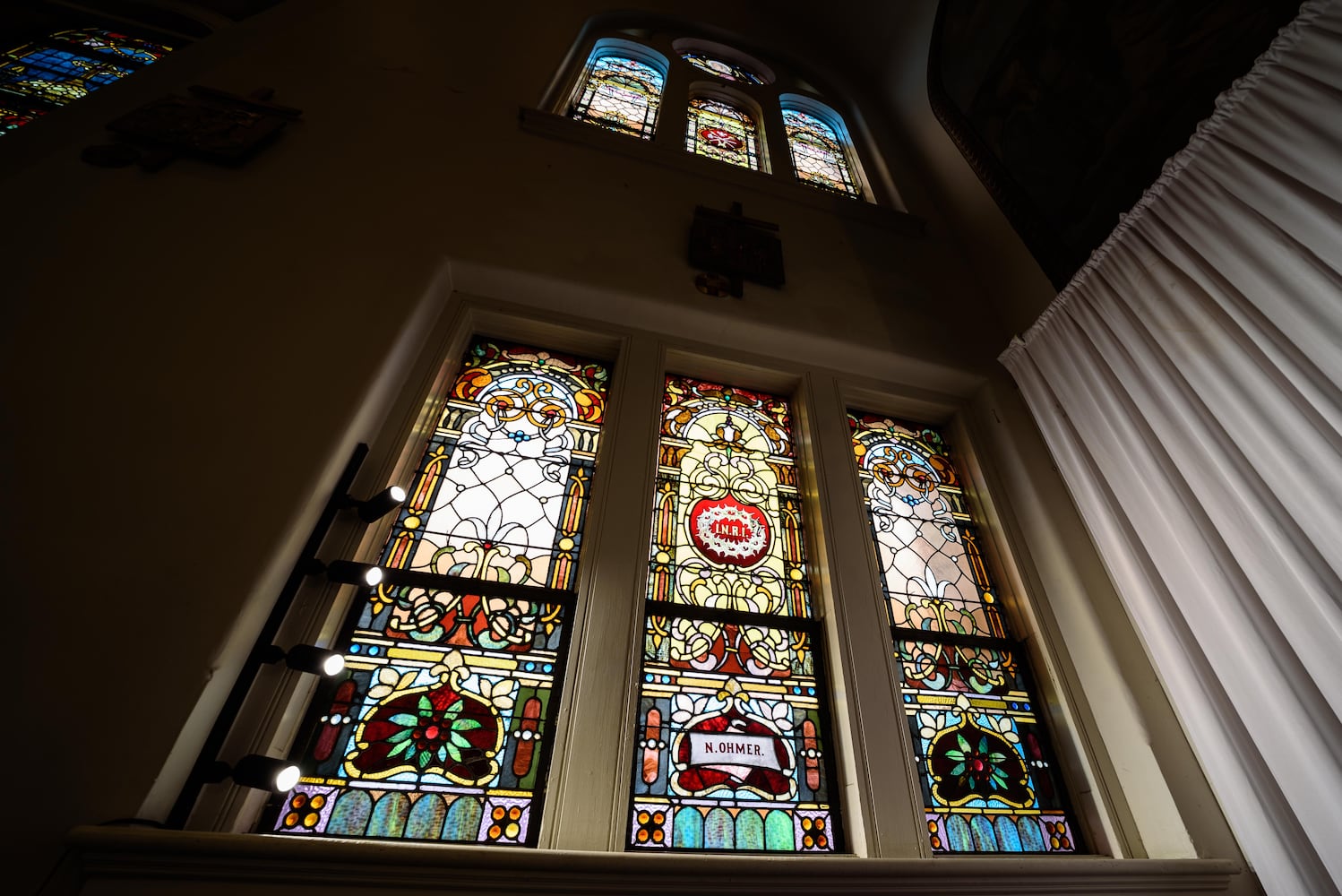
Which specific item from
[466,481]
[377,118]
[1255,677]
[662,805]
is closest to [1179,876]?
[1255,677]

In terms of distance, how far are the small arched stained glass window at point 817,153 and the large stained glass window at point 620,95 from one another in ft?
3.72

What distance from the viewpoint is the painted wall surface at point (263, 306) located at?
123 centimetres

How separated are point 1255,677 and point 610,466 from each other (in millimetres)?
2018

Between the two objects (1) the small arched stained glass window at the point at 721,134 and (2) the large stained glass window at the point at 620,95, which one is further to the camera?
Answer: (1) the small arched stained glass window at the point at 721,134

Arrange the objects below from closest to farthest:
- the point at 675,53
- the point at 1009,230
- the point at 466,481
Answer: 1. the point at 466,481
2. the point at 1009,230
3. the point at 675,53

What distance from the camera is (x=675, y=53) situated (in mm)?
4855

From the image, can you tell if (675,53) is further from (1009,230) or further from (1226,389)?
(1226,389)

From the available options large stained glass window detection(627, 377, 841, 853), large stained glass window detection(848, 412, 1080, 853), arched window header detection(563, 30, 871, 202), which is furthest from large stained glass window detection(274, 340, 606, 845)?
arched window header detection(563, 30, 871, 202)

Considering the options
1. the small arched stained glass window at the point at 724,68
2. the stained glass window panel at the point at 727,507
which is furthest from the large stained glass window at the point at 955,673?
the small arched stained glass window at the point at 724,68

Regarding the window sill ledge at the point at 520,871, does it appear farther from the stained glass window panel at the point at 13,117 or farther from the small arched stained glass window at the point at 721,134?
the small arched stained glass window at the point at 721,134

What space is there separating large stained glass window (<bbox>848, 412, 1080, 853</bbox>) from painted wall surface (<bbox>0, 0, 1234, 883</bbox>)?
665mm

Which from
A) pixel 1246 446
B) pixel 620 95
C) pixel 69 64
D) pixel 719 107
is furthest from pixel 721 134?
pixel 69 64

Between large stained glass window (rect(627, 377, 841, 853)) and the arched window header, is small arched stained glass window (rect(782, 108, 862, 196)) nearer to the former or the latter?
the arched window header

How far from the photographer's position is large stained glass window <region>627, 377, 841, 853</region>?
152 cm
